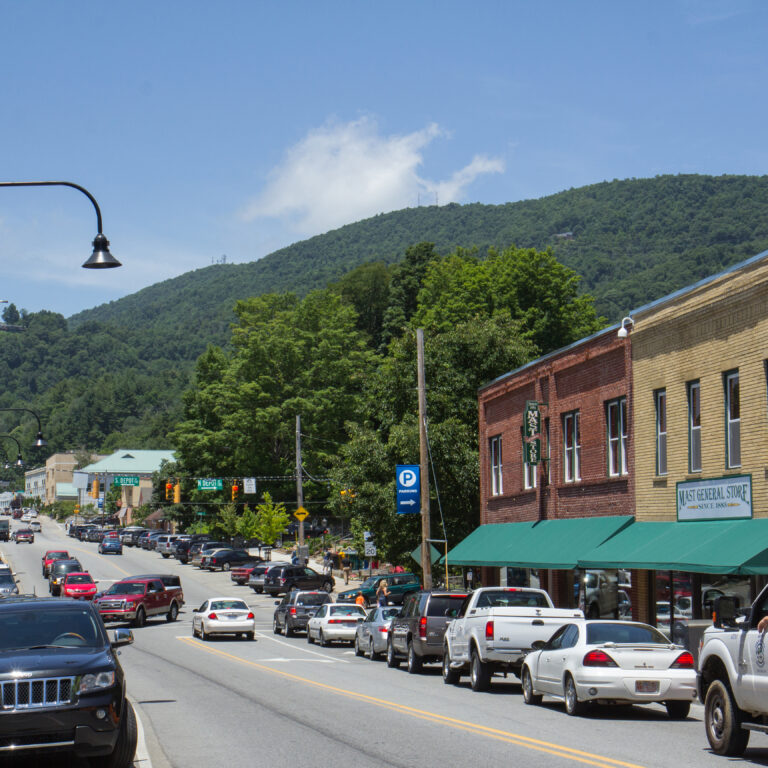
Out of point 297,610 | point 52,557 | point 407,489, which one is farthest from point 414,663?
point 52,557

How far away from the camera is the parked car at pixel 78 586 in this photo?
49.7 m

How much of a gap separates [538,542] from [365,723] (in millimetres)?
16653

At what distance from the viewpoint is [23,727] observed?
1021 centimetres

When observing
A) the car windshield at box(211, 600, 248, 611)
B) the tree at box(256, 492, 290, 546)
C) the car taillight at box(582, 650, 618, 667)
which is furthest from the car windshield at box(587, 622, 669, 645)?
the tree at box(256, 492, 290, 546)

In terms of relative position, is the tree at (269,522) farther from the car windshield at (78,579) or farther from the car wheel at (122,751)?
the car wheel at (122,751)

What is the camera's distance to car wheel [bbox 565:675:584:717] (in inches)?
650

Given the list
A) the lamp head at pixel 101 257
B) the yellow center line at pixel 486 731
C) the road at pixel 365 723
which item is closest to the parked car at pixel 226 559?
the road at pixel 365 723

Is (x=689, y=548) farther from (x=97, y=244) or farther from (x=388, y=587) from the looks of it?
(x=388, y=587)

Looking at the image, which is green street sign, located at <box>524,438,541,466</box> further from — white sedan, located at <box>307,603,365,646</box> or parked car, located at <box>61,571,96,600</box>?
parked car, located at <box>61,571,96,600</box>

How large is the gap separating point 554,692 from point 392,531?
28.7 m

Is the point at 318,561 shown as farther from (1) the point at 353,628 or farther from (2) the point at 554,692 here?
(2) the point at 554,692

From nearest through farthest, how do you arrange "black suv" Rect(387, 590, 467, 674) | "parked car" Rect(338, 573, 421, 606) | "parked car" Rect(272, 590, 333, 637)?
"black suv" Rect(387, 590, 467, 674), "parked car" Rect(272, 590, 333, 637), "parked car" Rect(338, 573, 421, 606)

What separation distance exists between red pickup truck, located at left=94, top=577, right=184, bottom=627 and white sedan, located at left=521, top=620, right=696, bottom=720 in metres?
27.5

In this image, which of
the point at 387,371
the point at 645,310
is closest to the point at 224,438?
the point at 387,371
